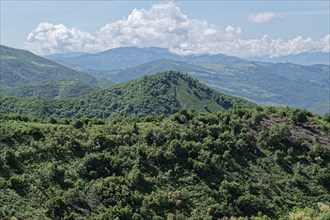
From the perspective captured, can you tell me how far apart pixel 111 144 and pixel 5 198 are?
29757 millimetres

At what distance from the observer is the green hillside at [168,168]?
71.2m

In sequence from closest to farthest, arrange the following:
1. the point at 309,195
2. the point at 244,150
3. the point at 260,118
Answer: the point at 309,195 → the point at 244,150 → the point at 260,118

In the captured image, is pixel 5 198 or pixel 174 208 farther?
pixel 174 208

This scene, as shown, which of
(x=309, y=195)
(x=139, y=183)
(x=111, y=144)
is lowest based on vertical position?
(x=309, y=195)

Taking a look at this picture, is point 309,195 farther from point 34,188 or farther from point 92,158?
point 34,188

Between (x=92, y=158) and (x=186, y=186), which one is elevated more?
(x=92, y=158)

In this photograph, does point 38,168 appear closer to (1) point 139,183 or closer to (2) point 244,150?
(1) point 139,183

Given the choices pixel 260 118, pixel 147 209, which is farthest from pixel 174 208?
pixel 260 118

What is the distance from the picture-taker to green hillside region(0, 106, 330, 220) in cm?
7125

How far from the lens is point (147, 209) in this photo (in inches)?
2857

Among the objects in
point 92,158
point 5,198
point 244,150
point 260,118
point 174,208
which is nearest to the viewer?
point 5,198

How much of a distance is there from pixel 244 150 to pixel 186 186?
75.4ft

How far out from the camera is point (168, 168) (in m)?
88.2

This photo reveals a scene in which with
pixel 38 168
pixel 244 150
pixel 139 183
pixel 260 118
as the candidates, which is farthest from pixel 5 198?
pixel 260 118
